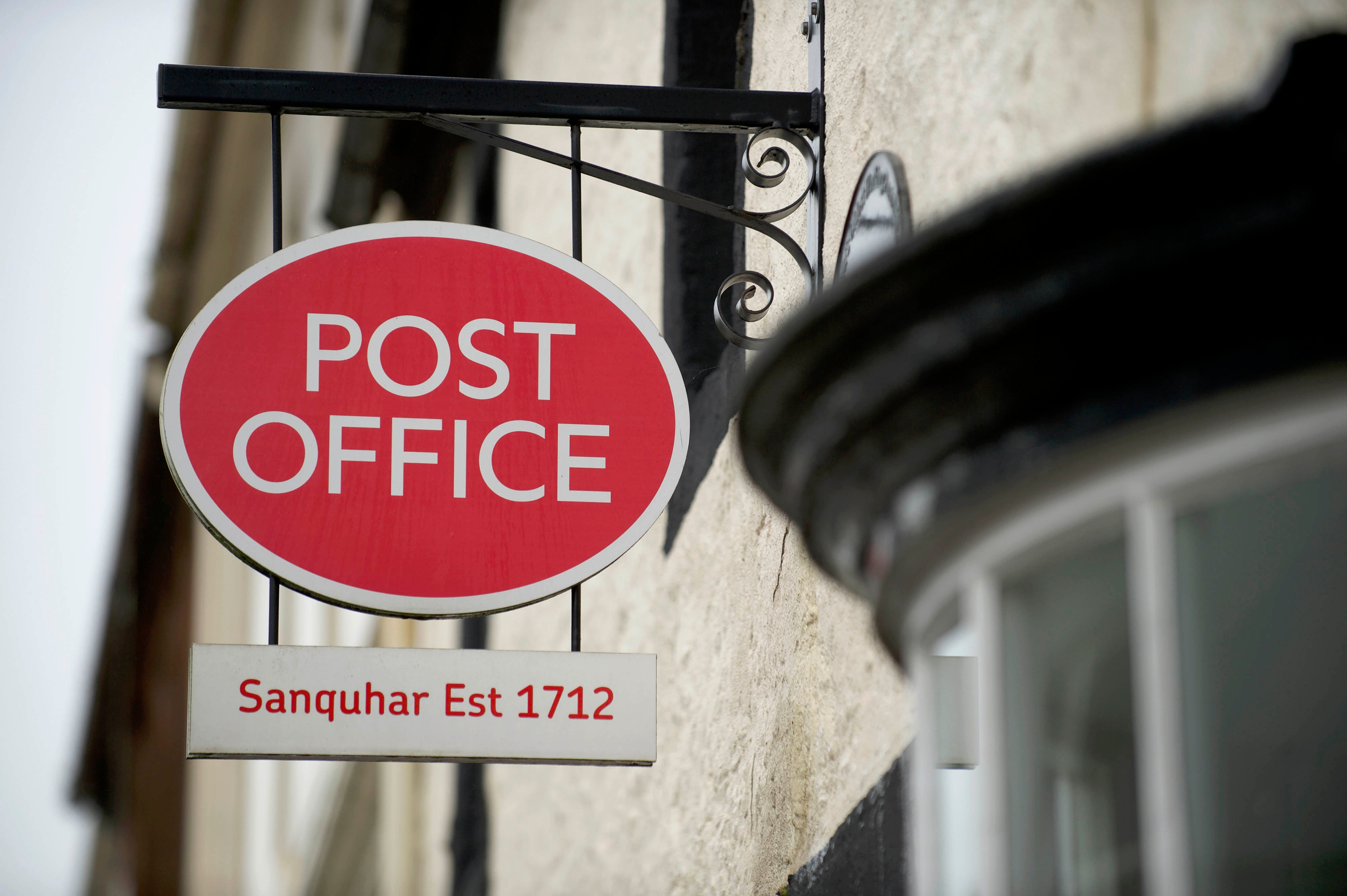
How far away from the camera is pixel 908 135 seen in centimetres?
303

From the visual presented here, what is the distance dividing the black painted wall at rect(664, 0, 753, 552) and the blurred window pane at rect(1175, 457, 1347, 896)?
302cm

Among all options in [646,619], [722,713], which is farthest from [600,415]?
[646,619]

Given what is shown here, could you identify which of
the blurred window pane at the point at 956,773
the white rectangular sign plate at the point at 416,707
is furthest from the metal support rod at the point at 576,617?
the blurred window pane at the point at 956,773

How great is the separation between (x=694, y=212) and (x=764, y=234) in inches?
51.5

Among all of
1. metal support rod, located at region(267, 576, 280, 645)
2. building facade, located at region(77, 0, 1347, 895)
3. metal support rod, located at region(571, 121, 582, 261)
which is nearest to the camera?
building facade, located at region(77, 0, 1347, 895)

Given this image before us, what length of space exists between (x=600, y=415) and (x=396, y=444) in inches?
14.7

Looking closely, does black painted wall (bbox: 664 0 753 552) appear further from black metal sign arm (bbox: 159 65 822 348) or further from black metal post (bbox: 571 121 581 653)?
black metal post (bbox: 571 121 581 653)

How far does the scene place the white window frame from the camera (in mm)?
1485

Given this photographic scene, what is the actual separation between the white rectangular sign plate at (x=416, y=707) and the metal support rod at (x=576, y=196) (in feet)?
2.67

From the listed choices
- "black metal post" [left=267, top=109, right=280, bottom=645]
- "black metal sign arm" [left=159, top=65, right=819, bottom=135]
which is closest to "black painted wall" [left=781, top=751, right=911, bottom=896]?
"black metal post" [left=267, top=109, right=280, bottom=645]

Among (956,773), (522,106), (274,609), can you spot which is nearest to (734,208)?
(522,106)

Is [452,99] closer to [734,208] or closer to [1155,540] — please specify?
[734,208]

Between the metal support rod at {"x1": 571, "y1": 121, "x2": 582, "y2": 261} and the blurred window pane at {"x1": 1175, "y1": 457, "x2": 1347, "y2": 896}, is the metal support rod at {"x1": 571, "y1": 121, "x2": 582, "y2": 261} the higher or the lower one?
the higher one

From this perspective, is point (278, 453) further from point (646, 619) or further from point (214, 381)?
point (646, 619)
